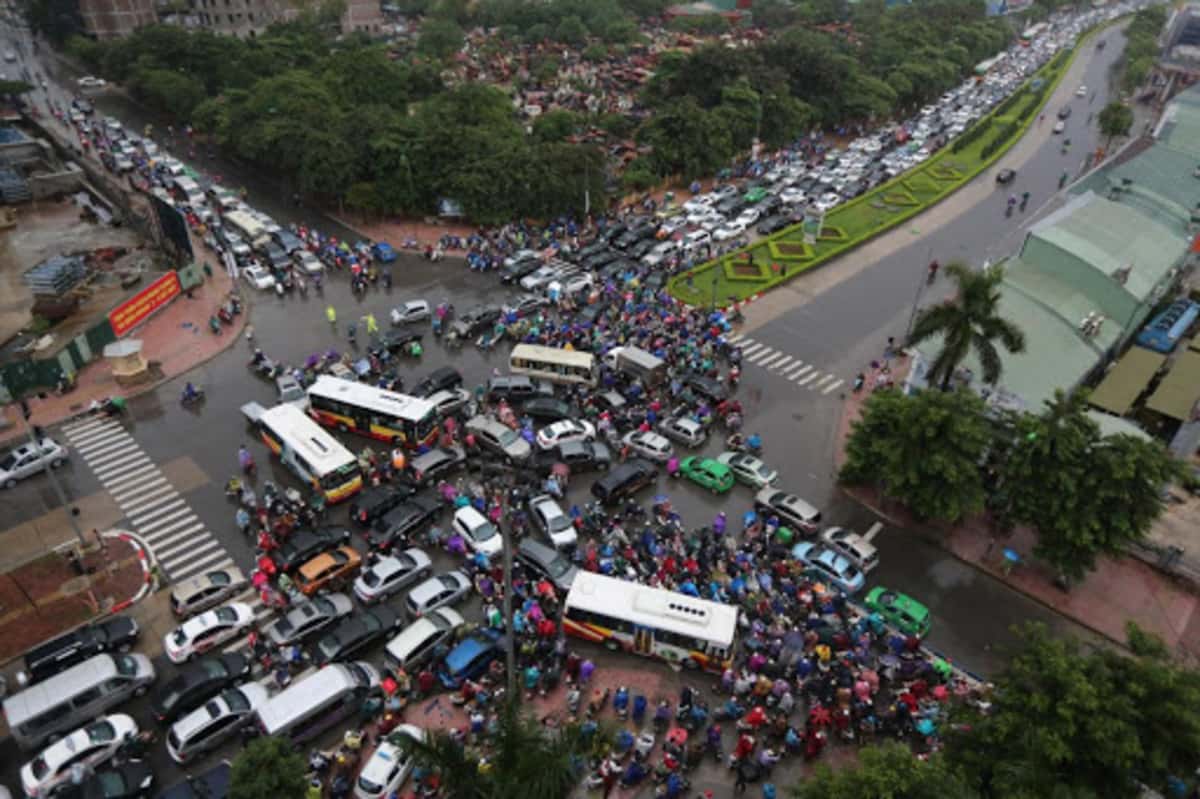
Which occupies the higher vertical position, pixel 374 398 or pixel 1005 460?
pixel 1005 460

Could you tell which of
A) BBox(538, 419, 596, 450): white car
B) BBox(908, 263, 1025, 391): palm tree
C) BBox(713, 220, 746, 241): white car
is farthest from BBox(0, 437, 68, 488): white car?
BBox(713, 220, 746, 241): white car

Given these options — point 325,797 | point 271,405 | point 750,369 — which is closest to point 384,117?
point 271,405

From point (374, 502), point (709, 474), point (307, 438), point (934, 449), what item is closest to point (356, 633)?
point (374, 502)

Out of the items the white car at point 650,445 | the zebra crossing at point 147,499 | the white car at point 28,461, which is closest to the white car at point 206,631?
the zebra crossing at point 147,499

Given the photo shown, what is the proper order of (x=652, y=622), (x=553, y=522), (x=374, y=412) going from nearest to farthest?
(x=652, y=622), (x=553, y=522), (x=374, y=412)

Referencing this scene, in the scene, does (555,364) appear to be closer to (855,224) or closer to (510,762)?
(510,762)

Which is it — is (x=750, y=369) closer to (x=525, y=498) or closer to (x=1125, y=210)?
(x=525, y=498)

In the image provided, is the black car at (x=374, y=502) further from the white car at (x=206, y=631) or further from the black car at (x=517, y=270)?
the black car at (x=517, y=270)
